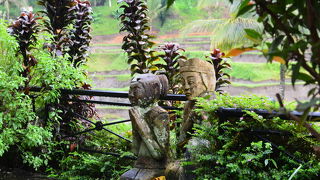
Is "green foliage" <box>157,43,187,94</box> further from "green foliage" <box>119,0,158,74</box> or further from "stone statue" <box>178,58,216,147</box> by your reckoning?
"stone statue" <box>178,58,216,147</box>

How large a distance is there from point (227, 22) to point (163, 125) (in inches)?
465

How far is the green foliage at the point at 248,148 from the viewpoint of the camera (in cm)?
257

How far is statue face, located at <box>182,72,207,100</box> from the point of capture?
3141 millimetres

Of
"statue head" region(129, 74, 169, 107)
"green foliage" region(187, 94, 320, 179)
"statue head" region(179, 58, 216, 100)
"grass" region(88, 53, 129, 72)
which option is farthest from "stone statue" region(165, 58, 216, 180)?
"grass" region(88, 53, 129, 72)

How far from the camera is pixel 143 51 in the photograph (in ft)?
16.6

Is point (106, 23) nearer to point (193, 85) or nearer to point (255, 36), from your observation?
point (193, 85)

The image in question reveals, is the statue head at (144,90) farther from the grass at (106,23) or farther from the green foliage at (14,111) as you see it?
the grass at (106,23)

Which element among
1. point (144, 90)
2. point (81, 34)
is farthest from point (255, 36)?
point (81, 34)

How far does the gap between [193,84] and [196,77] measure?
0.19 feet

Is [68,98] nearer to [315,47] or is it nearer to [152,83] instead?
[152,83]

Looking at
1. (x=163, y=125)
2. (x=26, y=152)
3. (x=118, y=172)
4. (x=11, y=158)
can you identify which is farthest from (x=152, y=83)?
(x=11, y=158)

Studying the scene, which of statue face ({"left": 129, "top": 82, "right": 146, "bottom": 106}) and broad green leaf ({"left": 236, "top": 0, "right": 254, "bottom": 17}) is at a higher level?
broad green leaf ({"left": 236, "top": 0, "right": 254, "bottom": 17})

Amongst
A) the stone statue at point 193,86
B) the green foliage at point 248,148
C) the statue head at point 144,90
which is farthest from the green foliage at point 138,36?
the green foliage at point 248,148

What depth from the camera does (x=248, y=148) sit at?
2.62 meters
